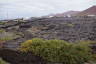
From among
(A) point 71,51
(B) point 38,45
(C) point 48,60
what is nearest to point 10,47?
(B) point 38,45

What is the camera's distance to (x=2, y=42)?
13.2 m

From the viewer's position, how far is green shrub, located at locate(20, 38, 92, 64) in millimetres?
10539

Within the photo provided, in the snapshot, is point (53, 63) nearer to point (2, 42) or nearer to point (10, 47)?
point (10, 47)

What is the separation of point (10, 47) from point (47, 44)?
2.18 metres

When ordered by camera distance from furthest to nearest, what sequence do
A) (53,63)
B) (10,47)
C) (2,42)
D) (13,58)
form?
(2,42)
(10,47)
(13,58)
(53,63)

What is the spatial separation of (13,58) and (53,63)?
210cm

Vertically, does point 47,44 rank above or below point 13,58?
above

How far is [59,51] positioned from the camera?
10.7 metres

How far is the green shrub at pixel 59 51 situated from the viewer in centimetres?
1054

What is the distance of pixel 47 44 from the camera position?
Answer: 1115cm

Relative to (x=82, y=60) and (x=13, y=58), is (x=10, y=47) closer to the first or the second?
(x=13, y=58)

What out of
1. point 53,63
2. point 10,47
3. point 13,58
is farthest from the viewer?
point 10,47

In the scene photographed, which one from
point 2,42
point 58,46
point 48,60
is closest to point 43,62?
point 48,60

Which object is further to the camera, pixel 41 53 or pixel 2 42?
pixel 2 42
